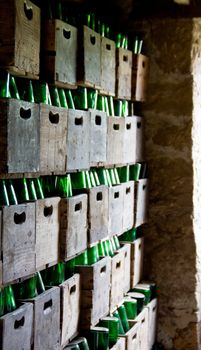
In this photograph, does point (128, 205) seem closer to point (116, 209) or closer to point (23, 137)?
point (116, 209)

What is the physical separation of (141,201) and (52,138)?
4.02 feet

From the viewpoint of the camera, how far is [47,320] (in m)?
2.08

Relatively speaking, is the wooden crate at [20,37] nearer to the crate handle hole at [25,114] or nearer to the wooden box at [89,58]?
the crate handle hole at [25,114]

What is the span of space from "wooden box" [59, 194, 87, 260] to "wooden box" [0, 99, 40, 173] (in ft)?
0.95

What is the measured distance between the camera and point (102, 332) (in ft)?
8.32

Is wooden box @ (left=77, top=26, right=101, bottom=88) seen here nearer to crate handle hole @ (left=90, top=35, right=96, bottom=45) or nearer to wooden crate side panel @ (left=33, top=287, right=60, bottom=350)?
crate handle hole @ (left=90, top=35, right=96, bottom=45)

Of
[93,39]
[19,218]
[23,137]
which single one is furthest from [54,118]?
[93,39]

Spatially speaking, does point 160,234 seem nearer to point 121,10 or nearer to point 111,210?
point 111,210

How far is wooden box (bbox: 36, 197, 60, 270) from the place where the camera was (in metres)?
1.99

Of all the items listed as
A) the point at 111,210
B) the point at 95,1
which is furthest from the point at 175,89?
the point at 111,210

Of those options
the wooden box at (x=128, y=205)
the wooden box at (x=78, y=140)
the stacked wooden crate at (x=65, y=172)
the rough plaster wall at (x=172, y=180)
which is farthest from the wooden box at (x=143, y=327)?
the wooden box at (x=78, y=140)

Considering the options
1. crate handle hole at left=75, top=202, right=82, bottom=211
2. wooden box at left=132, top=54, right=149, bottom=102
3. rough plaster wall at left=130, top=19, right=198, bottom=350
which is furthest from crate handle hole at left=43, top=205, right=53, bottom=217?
rough plaster wall at left=130, top=19, right=198, bottom=350

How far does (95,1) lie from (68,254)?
126 centimetres

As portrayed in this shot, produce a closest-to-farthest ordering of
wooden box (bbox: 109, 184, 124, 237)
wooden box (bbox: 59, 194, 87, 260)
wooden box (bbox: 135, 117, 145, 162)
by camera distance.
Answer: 1. wooden box (bbox: 59, 194, 87, 260)
2. wooden box (bbox: 109, 184, 124, 237)
3. wooden box (bbox: 135, 117, 145, 162)
